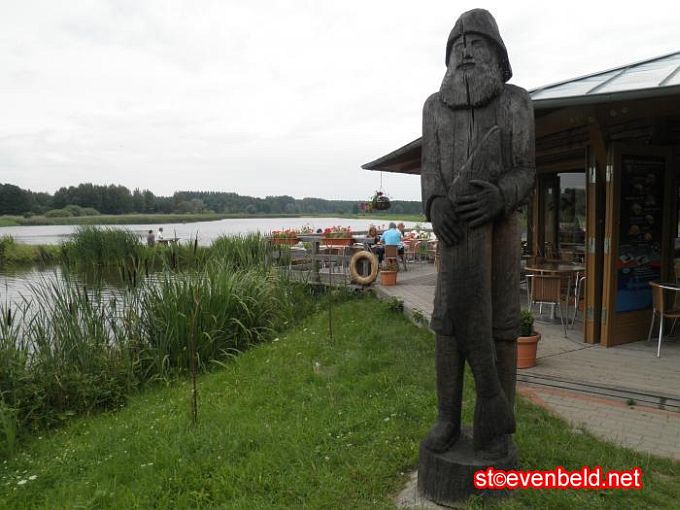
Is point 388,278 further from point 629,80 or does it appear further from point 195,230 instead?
point 629,80

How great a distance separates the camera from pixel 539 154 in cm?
960

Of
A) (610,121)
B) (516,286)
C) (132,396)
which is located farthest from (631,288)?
(132,396)

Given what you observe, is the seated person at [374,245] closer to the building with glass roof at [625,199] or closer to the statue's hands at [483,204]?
the building with glass roof at [625,199]

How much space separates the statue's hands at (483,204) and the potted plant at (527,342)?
2.82 metres

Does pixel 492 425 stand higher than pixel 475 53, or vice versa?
pixel 475 53

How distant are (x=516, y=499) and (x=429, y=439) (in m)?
0.52

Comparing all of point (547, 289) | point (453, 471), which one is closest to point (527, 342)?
point (547, 289)

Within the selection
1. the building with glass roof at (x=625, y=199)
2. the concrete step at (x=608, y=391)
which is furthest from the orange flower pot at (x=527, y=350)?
the building with glass roof at (x=625, y=199)

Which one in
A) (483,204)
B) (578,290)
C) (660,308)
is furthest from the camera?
(578,290)

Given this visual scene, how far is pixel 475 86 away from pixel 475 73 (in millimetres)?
63

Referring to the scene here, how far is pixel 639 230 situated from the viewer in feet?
18.9

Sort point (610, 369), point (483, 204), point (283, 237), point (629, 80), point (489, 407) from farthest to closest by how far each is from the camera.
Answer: point (283, 237)
point (610, 369)
point (629, 80)
point (489, 407)
point (483, 204)

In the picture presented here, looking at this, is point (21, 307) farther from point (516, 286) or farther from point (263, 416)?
point (516, 286)

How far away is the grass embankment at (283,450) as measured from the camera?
2.90 meters
